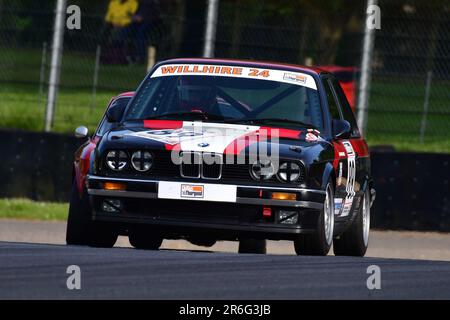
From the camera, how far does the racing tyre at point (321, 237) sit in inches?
385

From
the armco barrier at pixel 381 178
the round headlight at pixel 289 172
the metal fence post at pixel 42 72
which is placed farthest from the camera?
the metal fence post at pixel 42 72

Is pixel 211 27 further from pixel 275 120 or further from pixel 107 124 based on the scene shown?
pixel 275 120

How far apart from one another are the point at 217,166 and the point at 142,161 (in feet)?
1.74

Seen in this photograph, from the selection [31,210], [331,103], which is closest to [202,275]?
[331,103]

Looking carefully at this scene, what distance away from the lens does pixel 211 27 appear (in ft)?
59.3

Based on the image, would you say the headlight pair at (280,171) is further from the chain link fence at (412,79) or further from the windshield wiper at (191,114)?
the chain link fence at (412,79)

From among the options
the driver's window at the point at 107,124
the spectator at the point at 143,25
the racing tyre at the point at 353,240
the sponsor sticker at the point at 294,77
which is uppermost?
the spectator at the point at 143,25

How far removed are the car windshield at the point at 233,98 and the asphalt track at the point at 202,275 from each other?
1802mm

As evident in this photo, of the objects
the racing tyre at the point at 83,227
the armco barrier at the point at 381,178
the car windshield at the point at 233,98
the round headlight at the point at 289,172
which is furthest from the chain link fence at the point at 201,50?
the round headlight at the point at 289,172

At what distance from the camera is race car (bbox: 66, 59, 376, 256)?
9.66m

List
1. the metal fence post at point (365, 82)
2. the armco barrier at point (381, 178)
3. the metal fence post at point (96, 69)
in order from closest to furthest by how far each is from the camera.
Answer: the armco barrier at point (381, 178), the metal fence post at point (365, 82), the metal fence post at point (96, 69)

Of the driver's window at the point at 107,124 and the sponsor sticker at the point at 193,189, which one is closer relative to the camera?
the sponsor sticker at the point at 193,189

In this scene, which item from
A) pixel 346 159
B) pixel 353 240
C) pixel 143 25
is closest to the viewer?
pixel 346 159

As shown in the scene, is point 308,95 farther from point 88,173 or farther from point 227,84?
point 88,173
